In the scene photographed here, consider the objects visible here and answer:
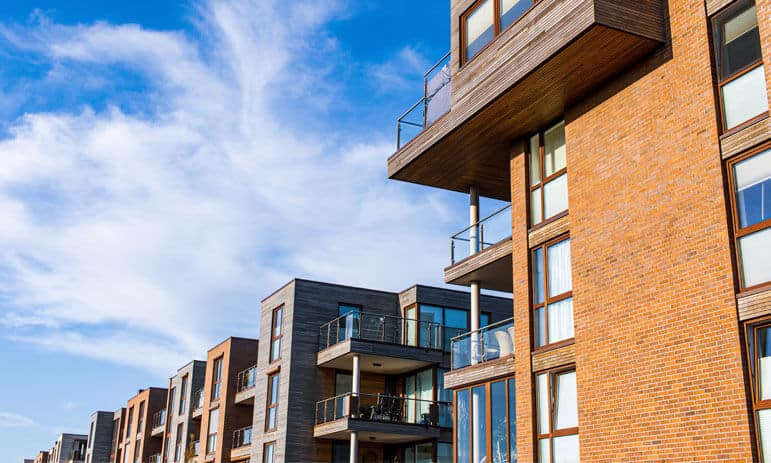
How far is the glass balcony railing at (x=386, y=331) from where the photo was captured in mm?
27391

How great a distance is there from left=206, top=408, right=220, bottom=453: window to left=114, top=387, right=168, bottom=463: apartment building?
9366 millimetres

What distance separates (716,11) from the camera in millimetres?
12664

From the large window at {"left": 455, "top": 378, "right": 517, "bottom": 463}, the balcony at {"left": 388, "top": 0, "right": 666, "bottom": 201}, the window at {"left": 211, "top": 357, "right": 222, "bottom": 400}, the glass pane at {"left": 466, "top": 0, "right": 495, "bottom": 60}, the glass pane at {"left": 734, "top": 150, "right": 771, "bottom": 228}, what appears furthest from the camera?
the window at {"left": 211, "top": 357, "right": 222, "bottom": 400}

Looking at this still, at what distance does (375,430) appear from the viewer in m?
25.9

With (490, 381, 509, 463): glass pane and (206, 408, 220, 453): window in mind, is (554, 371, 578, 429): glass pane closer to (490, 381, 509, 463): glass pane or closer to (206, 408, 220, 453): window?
(490, 381, 509, 463): glass pane

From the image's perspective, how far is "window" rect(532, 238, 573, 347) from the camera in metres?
15.1

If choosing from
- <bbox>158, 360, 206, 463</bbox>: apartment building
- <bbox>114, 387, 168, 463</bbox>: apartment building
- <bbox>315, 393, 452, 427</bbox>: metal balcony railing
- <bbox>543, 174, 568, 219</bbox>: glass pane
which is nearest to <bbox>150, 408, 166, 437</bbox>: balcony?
<bbox>158, 360, 206, 463</bbox>: apartment building

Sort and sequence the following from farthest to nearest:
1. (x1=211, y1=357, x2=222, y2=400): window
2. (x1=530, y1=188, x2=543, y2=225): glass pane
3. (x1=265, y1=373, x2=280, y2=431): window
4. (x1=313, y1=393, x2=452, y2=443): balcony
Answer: (x1=211, y1=357, x2=222, y2=400): window, (x1=265, y1=373, x2=280, y2=431): window, (x1=313, y1=393, x2=452, y2=443): balcony, (x1=530, y1=188, x2=543, y2=225): glass pane

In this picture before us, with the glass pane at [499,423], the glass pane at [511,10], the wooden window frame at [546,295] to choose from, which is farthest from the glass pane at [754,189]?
the glass pane at [499,423]

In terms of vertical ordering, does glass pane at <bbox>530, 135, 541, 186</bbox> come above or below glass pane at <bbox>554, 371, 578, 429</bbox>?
above

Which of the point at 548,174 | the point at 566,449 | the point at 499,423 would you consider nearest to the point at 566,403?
the point at 566,449

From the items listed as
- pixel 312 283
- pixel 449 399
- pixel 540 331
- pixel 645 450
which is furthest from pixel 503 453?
pixel 312 283

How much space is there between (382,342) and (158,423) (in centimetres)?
2311

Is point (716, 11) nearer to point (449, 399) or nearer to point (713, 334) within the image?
point (713, 334)
